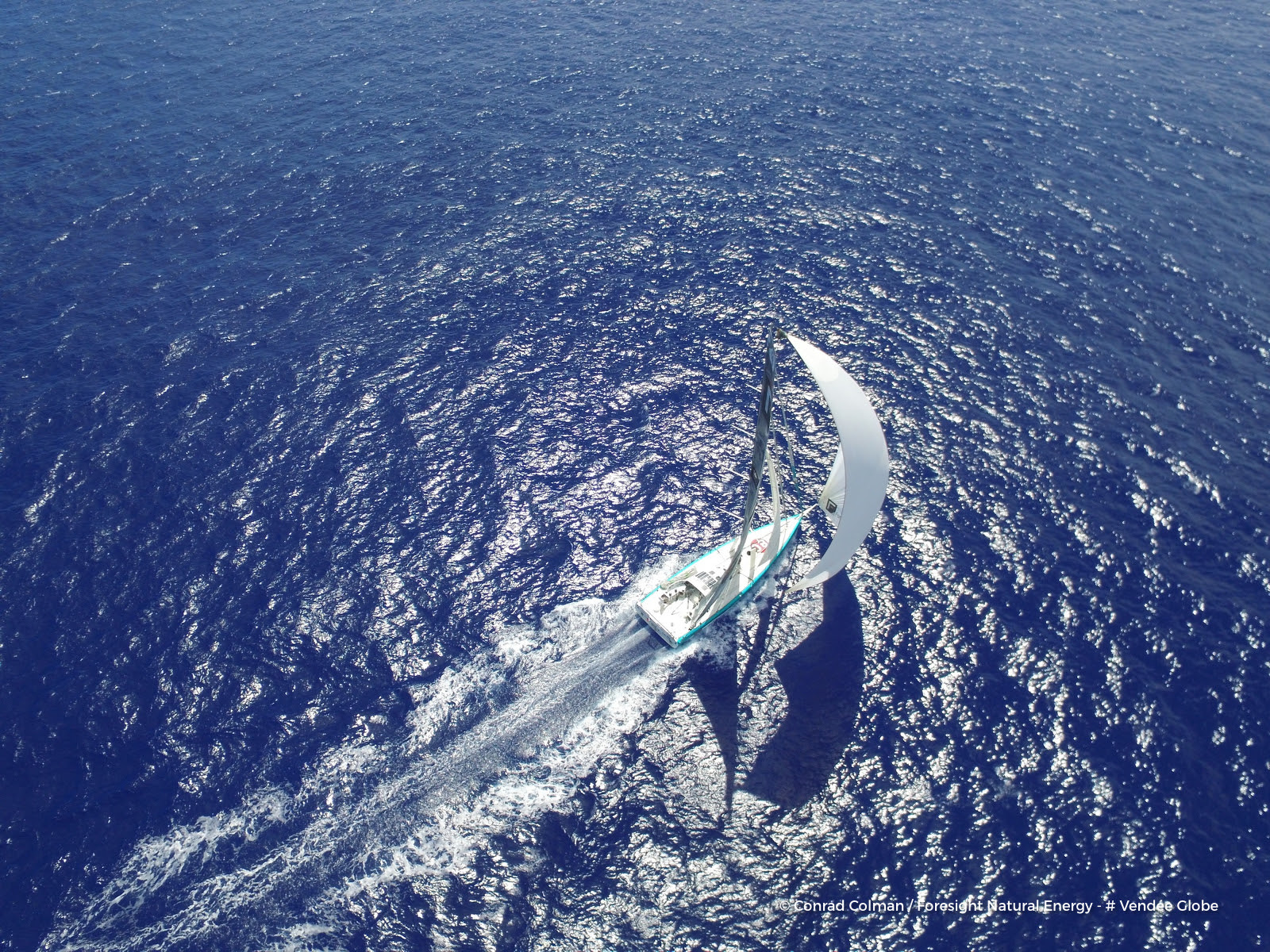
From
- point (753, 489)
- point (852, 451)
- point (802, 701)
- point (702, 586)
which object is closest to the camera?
point (852, 451)

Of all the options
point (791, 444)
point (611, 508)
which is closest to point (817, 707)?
point (611, 508)

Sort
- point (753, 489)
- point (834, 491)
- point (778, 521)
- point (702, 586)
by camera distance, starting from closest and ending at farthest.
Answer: point (753, 489) < point (702, 586) < point (778, 521) < point (834, 491)

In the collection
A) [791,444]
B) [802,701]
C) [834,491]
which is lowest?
[802,701]

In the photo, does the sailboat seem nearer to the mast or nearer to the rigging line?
the mast

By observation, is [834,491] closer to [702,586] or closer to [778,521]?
[778,521]

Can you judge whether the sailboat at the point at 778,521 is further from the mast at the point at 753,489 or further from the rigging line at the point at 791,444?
the rigging line at the point at 791,444

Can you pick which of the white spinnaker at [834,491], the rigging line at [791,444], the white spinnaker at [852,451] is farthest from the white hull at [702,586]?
the rigging line at [791,444]

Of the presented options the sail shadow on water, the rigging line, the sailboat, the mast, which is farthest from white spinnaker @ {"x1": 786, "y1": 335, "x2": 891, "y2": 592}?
the rigging line

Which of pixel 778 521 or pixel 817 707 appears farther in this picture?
pixel 778 521

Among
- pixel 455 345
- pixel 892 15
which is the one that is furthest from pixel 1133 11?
pixel 455 345
